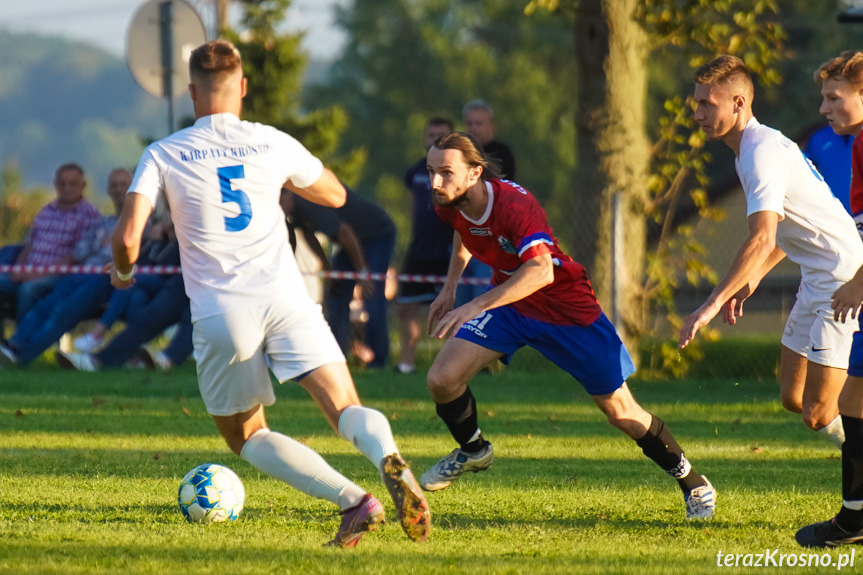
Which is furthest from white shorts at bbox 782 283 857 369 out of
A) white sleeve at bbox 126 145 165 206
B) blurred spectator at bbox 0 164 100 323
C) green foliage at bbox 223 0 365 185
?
green foliage at bbox 223 0 365 185

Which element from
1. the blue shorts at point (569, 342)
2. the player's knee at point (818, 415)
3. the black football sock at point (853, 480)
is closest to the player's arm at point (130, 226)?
the blue shorts at point (569, 342)

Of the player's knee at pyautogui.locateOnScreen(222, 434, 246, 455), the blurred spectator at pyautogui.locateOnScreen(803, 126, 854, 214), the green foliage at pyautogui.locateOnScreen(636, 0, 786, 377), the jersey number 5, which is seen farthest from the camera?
the green foliage at pyautogui.locateOnScreen(636, 0, 786, 377)

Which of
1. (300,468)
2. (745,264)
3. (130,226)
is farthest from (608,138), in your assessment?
(130,226)

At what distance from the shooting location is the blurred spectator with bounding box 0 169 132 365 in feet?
41.1

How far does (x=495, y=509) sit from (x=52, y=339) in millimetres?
8209

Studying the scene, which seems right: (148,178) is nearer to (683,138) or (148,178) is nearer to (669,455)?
(669,455)

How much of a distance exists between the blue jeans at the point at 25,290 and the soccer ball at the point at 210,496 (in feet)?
26.6

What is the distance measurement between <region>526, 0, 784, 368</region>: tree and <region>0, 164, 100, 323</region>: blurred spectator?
5.74 meters

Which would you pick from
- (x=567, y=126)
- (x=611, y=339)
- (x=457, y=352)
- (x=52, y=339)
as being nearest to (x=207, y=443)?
(x=457, y=352)

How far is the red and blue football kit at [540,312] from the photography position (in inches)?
218

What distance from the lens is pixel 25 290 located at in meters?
12.7

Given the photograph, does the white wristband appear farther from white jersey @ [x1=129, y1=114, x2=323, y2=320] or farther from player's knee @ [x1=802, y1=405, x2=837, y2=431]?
player's knee @ [x1=802, y1=405, x2=837, y2=431]

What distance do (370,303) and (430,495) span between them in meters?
6.84

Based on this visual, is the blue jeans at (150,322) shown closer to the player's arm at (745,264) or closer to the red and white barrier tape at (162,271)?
the red and white barrier tape at (162,271)
